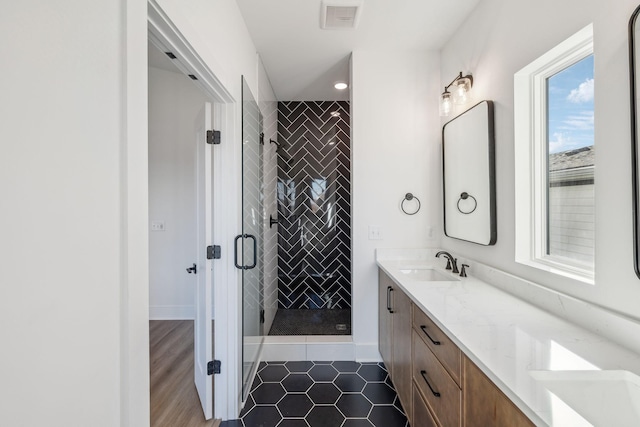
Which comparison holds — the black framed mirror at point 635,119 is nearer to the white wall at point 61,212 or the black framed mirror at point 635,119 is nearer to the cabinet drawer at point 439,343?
the cabinet drawer at point 439,343

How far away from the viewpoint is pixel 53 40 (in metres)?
0.58

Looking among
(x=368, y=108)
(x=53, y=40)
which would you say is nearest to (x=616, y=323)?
(x=53, y=40)

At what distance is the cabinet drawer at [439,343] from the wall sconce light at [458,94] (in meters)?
1.55

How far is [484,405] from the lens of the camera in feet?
3.03

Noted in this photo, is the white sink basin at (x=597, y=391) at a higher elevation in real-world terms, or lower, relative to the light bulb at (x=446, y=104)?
lower

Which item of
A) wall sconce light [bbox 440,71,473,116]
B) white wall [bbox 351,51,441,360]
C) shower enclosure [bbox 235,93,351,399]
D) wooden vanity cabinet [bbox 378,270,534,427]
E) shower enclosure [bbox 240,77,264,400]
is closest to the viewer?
wooden vanity cabinet [bbox 378,270,534,427]

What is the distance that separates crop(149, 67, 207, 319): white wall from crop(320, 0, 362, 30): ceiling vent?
75.4 inches

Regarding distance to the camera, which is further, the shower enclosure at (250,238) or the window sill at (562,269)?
the shower enclosure at (250,238)

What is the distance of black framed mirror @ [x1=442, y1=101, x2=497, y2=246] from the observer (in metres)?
1.82

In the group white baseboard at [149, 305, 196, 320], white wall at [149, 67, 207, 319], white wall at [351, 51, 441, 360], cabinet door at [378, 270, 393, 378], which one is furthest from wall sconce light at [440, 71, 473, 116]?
white baseboard at [149, 305, 196, 320]

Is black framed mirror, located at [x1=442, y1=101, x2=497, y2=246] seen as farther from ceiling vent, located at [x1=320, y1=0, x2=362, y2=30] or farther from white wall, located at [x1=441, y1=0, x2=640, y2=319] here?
ceiling vent, located at [x1=320, y1=0, x2=362, y2=30]

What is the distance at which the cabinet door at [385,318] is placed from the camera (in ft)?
7.00

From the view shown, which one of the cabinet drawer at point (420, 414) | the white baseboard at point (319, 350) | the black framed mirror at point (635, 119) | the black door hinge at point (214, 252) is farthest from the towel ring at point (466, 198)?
Answer: the black door hinge at point (214, 252)

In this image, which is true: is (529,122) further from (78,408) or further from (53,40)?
(78,408)
